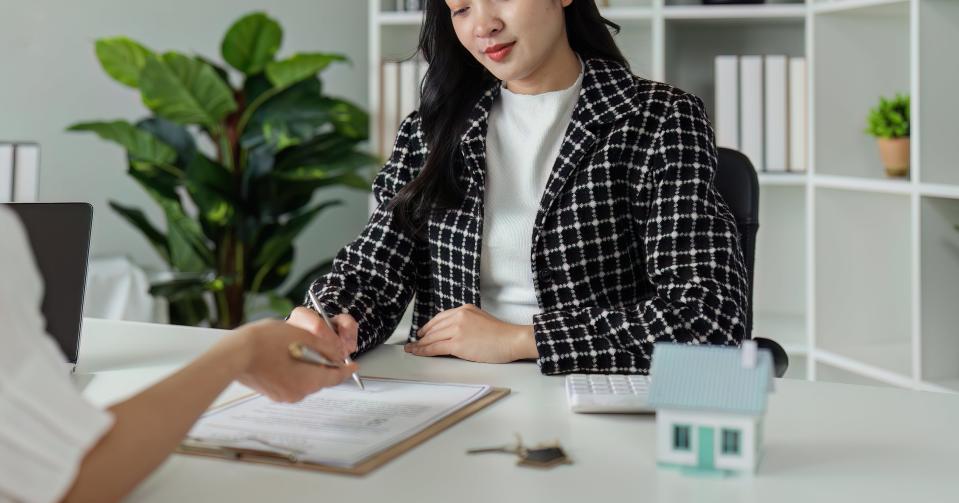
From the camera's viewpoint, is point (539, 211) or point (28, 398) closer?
point (28, 398)

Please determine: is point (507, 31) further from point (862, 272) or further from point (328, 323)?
point (862, 272)

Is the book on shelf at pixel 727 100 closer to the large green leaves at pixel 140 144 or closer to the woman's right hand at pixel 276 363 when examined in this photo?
the large green leaves at pixel 140 144

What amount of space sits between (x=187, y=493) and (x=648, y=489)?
0.35 metres

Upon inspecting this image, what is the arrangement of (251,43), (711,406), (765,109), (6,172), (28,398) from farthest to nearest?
(251,43) → (6,172) → (765,109) → (711,406) → (28,398)

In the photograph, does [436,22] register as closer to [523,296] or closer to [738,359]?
[523,296]

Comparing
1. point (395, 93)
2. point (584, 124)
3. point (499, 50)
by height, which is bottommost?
point (584, 124)

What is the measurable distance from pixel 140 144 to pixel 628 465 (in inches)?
92.6

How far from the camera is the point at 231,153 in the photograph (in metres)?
2.89

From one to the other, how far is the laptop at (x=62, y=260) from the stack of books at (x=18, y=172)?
153 cm

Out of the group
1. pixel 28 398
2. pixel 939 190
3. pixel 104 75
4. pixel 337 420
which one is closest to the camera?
pixel 28 398

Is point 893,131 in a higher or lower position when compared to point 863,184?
higher

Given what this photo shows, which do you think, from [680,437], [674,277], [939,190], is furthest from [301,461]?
[939,190]

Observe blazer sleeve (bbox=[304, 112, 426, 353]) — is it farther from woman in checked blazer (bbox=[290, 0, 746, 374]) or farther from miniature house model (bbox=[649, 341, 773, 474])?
miniature house model (bbox=[649, 341, 773, 474])

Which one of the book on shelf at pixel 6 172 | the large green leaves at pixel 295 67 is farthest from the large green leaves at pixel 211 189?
the book on shelf at pixel 6 172
